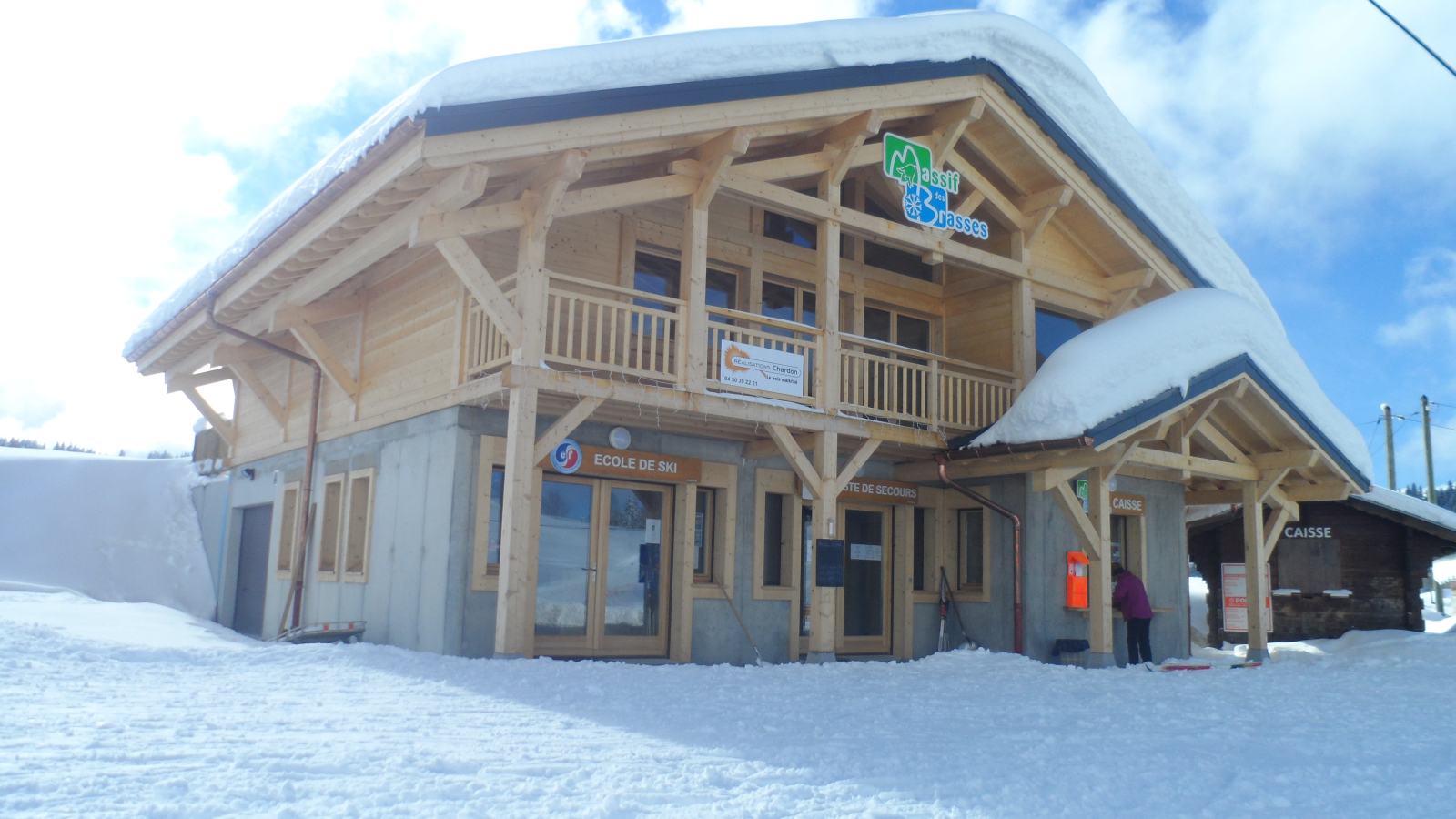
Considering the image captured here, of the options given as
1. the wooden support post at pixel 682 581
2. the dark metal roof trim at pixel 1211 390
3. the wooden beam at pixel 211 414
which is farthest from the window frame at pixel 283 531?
the dark metal roof trim at pixel 1211 390

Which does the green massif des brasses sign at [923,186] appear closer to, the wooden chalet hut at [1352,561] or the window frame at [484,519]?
the window frame at [484,519]

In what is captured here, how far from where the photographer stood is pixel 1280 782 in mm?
5750

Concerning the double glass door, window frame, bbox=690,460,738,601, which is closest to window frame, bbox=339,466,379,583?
the double glass door

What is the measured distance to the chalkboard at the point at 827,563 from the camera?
37.3 feet

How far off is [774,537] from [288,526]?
6.73 m

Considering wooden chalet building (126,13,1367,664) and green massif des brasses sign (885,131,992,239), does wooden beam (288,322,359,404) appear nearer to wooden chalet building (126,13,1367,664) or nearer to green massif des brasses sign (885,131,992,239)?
wooden chalet building (126,13,1367,664)

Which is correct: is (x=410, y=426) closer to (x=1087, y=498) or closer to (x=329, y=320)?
(x=329, y=320)

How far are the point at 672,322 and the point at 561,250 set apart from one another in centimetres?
173

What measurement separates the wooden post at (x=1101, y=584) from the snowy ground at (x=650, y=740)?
7.71 feet

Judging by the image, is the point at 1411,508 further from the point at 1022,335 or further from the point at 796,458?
the point at 796,458

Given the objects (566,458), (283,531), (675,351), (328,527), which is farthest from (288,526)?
(675,351)

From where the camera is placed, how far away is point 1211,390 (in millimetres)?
13094

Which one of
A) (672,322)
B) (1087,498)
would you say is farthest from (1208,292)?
A: (672,322)

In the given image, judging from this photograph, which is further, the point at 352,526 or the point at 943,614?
the point at 943,614
